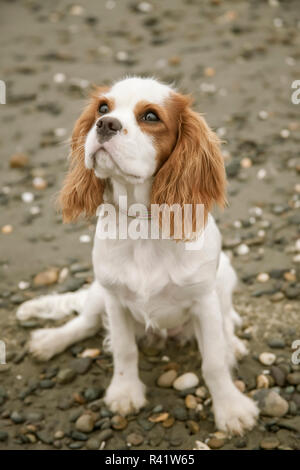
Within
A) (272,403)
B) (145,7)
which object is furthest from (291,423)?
(145,7)

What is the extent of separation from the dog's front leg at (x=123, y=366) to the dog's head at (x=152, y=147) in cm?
66

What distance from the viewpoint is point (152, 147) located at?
7.38ft

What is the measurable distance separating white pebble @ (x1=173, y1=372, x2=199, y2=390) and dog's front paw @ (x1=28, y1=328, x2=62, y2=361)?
2.58 ft

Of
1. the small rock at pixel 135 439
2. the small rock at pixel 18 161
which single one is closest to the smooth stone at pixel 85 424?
the small rock at pixel 135 439

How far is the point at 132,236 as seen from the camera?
8.21ft

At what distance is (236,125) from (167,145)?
10.8ft

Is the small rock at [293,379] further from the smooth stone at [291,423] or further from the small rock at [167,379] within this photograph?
the small rock at [167,379]

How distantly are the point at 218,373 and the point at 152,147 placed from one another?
1.25 meters

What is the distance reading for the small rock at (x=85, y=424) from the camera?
9.06ft

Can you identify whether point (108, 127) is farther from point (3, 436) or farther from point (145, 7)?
point (145, 7)

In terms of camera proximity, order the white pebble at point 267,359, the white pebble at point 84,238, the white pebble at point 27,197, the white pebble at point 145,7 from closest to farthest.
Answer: the white pebble at point 267,359 → the white pebble at point 84,238 → the white pebble at point 27,197 → the white pebble at point 145,7

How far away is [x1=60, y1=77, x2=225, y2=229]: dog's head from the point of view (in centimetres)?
215
